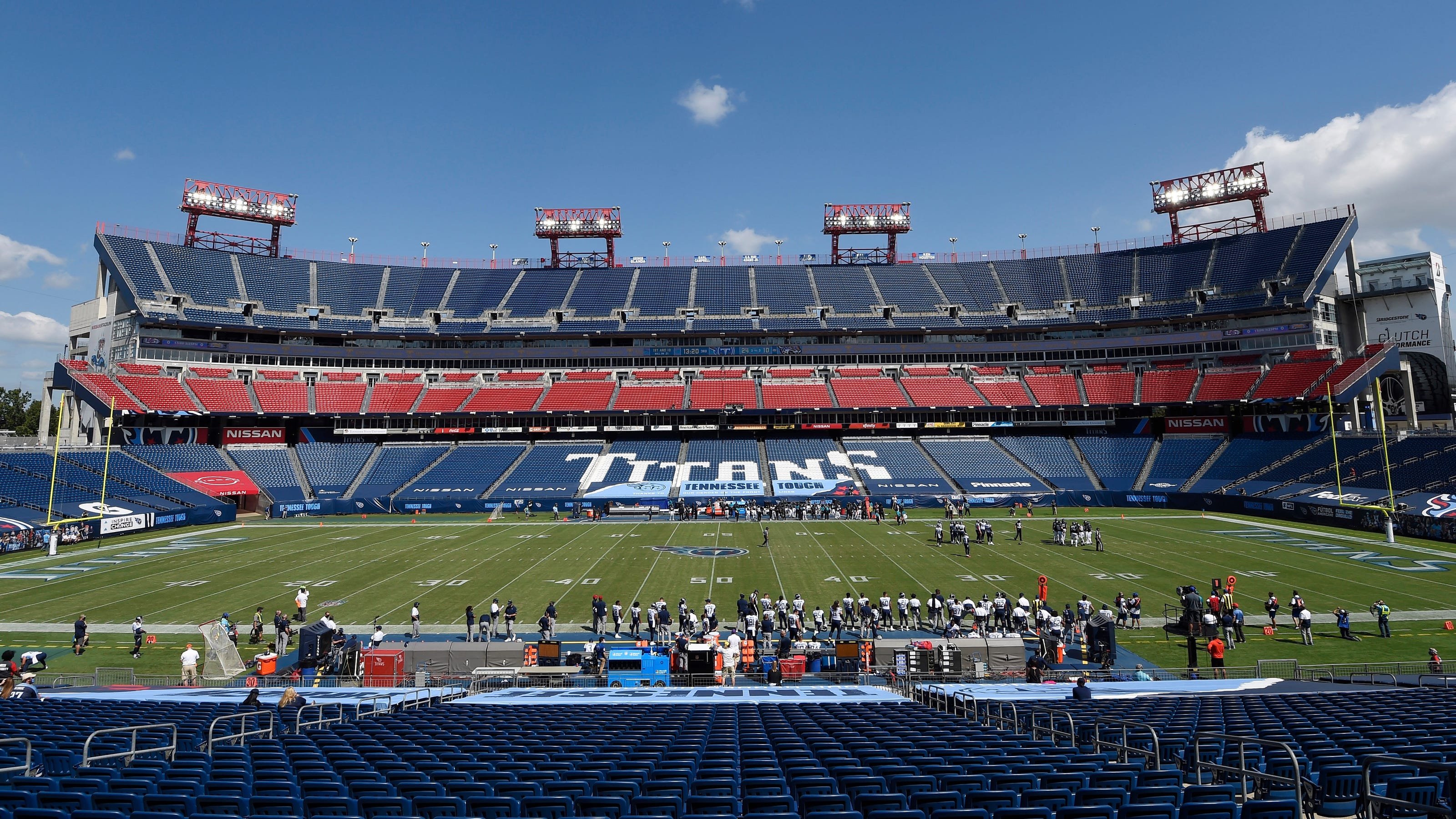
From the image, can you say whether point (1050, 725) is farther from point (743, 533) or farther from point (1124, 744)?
point (743, 533)

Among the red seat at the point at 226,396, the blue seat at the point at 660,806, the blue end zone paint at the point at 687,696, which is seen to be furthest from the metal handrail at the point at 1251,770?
the red seat at the point at 226,396

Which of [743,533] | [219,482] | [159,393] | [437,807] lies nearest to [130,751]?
[437,807]

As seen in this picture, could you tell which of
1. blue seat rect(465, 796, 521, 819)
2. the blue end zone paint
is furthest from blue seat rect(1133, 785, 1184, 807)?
the blue end zone paint

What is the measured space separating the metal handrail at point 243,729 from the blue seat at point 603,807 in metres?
5.59

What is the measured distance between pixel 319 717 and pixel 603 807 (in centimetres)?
863

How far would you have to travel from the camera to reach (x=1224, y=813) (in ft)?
14.5

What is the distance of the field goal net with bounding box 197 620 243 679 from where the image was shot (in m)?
18.3

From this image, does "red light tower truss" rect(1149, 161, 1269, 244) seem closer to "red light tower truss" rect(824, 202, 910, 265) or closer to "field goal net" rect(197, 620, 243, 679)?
"red light tower truss" rect(824, 202, 910, 265)

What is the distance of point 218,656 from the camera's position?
60.7 ft

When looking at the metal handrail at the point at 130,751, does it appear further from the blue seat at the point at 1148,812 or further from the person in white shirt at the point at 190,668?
the person in white shirt at the point at 190,668

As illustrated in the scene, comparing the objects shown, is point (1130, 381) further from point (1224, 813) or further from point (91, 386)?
point (91, 386)

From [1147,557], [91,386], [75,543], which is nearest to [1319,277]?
[1147,557]

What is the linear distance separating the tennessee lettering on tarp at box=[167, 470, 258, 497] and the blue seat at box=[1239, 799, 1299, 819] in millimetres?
61217

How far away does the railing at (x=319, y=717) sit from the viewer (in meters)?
10.6
